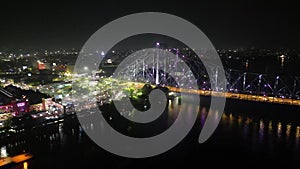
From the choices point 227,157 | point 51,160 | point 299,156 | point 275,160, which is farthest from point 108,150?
point 299,156

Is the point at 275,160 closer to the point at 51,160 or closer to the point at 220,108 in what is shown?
the point at 220,108

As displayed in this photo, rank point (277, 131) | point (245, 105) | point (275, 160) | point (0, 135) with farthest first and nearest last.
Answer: point (245, 105) → point (277, 131) → point (0, 135) → point (275, 160)

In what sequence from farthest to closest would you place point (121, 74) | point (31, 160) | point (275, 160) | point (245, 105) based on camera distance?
point (121, 74) < point (245, 105) < point (275, 160) < point (31, 160)

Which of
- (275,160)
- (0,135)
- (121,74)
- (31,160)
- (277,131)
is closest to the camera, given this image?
(31,160)

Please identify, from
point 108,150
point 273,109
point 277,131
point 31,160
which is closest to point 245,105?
point 273,109

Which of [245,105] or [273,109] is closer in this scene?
[273,109]

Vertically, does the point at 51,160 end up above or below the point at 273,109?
below

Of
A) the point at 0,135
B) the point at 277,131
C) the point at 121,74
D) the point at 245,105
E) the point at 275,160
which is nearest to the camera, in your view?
the point at 275,160

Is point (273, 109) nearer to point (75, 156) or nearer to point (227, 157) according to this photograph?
point (227, 157)

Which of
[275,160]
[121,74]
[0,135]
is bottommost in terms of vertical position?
[275,160]
